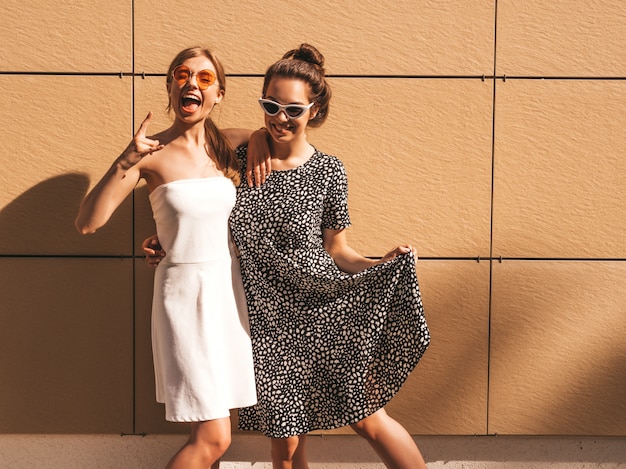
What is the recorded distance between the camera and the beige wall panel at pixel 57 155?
3.67 meters

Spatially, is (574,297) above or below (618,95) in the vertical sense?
below

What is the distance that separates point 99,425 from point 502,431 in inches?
81.2

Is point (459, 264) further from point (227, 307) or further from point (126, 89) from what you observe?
point (126, 89)

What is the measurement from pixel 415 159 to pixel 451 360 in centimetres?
104

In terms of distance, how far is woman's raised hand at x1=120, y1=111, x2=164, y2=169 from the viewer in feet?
9.07

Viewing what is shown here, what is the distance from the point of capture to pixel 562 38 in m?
3.68

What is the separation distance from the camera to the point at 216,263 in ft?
10.00

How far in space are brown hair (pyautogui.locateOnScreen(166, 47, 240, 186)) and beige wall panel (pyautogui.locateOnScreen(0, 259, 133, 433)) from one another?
0.91 m

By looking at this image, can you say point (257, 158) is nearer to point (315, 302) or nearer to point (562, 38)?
point (315, 302)

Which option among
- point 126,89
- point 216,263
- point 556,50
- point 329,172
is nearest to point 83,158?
point 126,89

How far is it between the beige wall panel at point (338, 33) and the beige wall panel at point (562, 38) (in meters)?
0.10

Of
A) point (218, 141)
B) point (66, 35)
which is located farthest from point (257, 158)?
point (66, 35)

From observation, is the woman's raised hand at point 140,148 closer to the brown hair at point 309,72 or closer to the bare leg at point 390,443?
the brown hair at point 309,72

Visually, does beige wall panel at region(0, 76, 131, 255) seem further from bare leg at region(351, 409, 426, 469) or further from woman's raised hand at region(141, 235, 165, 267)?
bare leg at region(351, 409, 426, 469)
